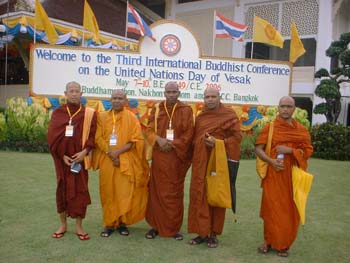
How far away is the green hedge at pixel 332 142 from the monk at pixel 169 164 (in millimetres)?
7390

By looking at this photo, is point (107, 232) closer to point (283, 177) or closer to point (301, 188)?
point (283, 177)

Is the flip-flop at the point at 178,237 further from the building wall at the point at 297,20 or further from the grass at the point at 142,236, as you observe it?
the building wall at the point at 297,20

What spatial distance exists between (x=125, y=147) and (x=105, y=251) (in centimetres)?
96

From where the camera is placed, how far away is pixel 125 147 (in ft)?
12.5

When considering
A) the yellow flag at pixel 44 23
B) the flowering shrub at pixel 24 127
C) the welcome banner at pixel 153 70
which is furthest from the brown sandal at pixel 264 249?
the yellow flag at pixel 44 23

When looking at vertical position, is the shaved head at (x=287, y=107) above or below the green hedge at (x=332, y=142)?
above

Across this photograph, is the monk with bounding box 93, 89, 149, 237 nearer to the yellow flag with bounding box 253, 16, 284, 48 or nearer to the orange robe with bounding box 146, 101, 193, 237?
the orange robe with bounding box 146, 101, 193, 237

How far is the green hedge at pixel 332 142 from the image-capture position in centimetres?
1007

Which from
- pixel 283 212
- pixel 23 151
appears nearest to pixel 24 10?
pixel 23 151

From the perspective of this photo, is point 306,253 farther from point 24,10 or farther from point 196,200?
point 24,10

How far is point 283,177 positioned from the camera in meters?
3.44

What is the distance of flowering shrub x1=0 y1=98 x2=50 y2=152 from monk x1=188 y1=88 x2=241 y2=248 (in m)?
6.06

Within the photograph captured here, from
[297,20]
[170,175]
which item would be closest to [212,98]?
[170,175]

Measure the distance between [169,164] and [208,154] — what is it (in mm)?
386
